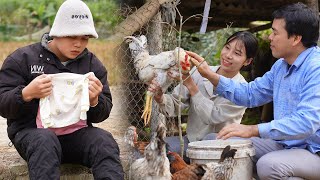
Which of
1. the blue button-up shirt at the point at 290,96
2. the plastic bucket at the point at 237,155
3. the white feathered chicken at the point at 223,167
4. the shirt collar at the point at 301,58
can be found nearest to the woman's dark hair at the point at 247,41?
the blue button-up shirt at the point at 290,96

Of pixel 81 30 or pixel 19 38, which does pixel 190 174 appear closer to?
pixel 81 30

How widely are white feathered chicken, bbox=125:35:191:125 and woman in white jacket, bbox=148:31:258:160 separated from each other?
0.16m

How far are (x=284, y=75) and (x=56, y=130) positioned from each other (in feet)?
5.24

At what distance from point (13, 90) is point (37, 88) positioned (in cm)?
17

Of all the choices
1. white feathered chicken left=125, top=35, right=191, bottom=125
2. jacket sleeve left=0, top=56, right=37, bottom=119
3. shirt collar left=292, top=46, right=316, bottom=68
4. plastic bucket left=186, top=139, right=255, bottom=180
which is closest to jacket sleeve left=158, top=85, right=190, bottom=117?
white feathered chicken left=125, top=35, right=191, bottom=125

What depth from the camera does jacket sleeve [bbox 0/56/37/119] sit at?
311 cm

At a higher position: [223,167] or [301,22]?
[301,22]

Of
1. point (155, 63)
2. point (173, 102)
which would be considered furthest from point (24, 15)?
point (155, 63)

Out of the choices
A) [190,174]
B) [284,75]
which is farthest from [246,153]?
[284,75]

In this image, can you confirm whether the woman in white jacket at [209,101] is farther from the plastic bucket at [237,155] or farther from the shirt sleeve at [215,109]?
the plastic bucket at [237,155]

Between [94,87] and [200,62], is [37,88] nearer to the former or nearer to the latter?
[94,87]

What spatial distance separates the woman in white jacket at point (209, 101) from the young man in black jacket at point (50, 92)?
2.71 feet

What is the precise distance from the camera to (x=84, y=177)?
3678mm

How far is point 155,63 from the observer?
3910 millimetres
